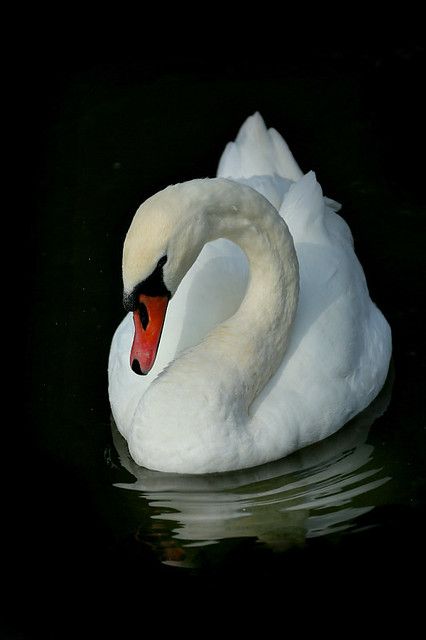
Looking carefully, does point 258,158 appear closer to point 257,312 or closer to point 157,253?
point 257,312

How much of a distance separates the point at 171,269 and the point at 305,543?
1.59 metres

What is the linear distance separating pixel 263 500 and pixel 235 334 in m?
0.96

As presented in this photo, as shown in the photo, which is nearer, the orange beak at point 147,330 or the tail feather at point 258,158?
the orange beak at point 147,330

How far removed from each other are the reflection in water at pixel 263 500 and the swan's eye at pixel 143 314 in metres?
0.96

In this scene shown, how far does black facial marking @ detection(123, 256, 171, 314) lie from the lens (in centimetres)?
741

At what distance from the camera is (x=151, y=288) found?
7.47 m

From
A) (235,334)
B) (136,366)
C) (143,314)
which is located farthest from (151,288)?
(235,334)

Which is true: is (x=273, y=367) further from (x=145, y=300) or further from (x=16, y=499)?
(x=16, y=499)

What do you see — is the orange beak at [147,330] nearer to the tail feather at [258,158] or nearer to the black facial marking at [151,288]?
the black facial marking at [151,288]

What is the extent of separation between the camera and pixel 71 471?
329 inches

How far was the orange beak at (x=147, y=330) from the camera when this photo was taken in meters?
7.56

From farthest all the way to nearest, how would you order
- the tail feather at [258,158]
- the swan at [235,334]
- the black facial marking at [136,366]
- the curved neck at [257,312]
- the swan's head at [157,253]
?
the tail feather at [258,158]
the curved neck at [257,312]
the black facial marking at [136,366]
the swan at [235,334]
the swan's head at [157,253]

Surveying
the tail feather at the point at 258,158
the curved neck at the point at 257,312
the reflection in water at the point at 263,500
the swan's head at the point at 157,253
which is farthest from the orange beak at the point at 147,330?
the tail feather at the point at 258,158

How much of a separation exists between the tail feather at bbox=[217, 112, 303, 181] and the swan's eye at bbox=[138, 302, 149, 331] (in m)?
2.62
